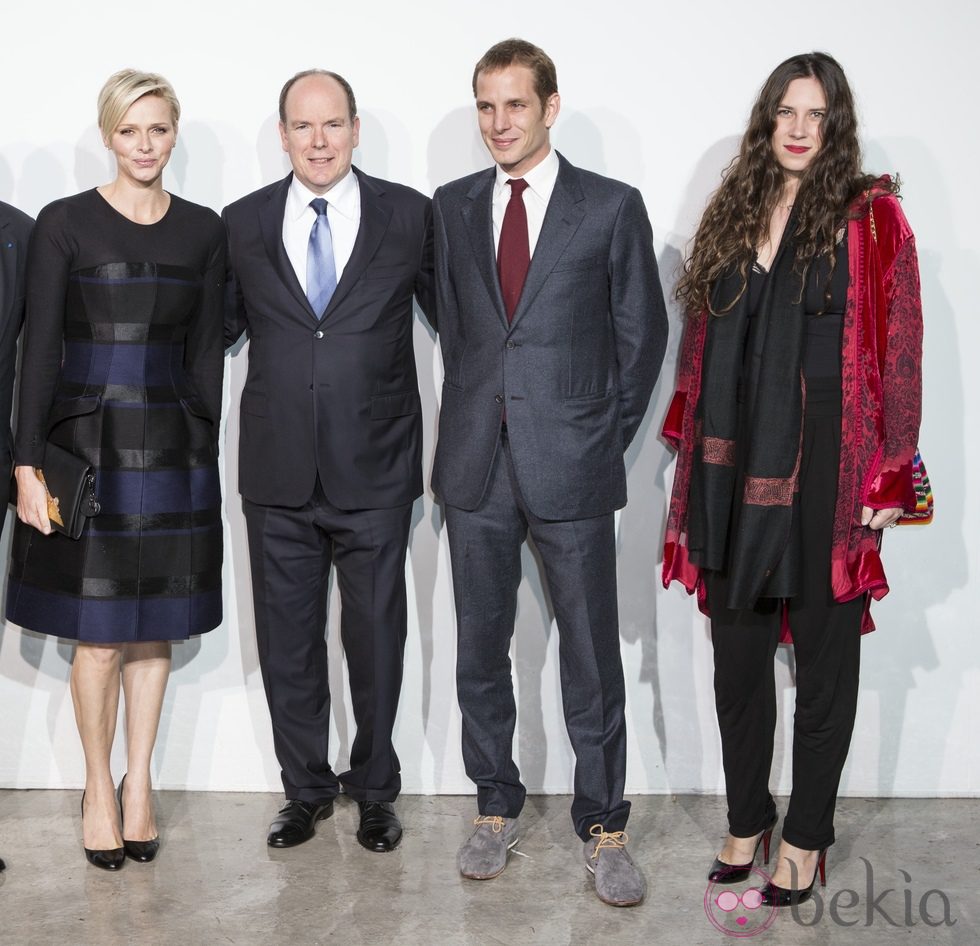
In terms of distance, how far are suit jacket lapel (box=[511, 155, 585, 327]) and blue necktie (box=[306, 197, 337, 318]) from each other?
1.65ft

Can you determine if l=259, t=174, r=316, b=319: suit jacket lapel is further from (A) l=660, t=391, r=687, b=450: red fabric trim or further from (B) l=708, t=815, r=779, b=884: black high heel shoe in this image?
(B) l=708, t=815, r=779, b=884: black high heel shoe

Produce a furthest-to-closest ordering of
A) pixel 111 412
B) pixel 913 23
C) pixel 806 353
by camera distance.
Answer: pixel 913 23, pixel 111 412, pixel 806 353

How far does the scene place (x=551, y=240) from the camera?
2979 mm

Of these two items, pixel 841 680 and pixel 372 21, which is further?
pixel 372 21

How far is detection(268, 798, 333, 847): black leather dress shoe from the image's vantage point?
132 inches

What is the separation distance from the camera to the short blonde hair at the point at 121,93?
2973 millimetres

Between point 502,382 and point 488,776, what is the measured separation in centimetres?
101

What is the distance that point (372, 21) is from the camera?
11.3 feet

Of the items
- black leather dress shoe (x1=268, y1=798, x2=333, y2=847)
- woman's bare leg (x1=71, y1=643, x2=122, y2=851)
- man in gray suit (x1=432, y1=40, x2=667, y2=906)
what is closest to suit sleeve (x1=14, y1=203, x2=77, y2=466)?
woman's bare leg (x1=71, y1=643, x2=122, y2=851)

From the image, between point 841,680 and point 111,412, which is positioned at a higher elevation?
point 111,412

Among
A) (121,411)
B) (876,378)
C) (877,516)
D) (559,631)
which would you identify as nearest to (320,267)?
(121,411)

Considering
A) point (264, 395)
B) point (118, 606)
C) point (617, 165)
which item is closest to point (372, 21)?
point (617, 165)

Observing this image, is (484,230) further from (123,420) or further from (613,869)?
(613,869)

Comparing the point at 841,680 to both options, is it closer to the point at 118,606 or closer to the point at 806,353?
the point at 806,353
